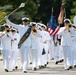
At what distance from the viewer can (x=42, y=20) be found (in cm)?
5925

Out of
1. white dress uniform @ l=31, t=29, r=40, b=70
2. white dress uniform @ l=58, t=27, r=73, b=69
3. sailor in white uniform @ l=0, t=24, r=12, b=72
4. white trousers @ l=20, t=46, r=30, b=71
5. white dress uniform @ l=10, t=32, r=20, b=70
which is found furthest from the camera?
white dress uniform @ l=10, t=32, r=20, b=70

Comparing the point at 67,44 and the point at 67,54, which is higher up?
the point at 67,44

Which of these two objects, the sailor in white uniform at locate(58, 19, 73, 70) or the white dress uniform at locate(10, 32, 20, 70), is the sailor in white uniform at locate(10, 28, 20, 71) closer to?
the white dress uniform at locate(10, 32, 20, 70)

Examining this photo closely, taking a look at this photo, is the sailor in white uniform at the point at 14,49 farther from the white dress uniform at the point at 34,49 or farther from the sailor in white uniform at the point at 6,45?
the white dress uniform at the point at 34,49

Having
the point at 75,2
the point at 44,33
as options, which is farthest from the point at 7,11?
the point at 44,33

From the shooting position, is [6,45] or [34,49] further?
[34,49]

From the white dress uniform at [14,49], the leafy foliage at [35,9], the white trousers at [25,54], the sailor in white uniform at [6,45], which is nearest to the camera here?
the white trousers at [25,54]

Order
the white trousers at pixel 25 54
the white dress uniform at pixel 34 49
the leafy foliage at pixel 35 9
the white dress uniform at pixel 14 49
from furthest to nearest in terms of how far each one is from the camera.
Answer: the leafy foliage at pixel 35 9, the white dress uniform at pixel 14 49, the white dress uniform at pixel 34 49, the white trousers at pixel 25 54

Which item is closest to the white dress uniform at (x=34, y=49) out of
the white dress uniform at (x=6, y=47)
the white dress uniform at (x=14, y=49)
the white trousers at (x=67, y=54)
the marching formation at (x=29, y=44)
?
the marching formation at (x=29, y=44)

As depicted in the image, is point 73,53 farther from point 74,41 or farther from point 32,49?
point 32,49

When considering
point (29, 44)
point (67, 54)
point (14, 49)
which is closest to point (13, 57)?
point (14, 49)

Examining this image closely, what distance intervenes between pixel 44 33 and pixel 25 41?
10.1 ft

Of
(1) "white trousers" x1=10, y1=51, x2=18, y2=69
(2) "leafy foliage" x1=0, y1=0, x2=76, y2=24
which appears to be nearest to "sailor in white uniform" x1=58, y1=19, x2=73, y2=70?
(1) "white trousers" x1=10, y1=51, x2=18, y2=69

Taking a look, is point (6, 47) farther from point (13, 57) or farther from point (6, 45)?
point (13, 57)
